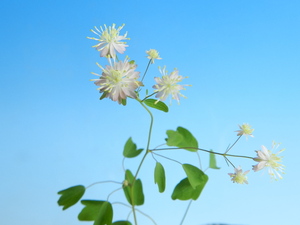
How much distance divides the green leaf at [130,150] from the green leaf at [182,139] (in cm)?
12

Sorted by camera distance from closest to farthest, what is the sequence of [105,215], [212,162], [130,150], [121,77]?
[121,77] → [105,215] → [130,150] → [212,162]

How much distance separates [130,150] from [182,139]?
17 centimetres

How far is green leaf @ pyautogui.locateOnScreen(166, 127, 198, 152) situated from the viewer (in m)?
1.14

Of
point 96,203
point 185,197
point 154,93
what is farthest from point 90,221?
point 154,93

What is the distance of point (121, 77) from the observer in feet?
3.18

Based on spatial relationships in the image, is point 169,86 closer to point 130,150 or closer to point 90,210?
point 130,150

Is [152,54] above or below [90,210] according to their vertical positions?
above

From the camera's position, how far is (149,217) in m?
1.17

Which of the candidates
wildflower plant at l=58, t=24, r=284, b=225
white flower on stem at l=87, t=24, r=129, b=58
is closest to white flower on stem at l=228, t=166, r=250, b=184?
wildflower plant at l=58, t=24, r=284, b=225

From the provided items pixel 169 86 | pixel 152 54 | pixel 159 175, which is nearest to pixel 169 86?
pixel 169 86

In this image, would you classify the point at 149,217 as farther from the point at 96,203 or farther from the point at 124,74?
the point at 124,74

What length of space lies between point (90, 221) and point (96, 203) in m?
0.07

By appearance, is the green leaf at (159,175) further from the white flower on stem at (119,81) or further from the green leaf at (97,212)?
the white flower on stem at (119,81)

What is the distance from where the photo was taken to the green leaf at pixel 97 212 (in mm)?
1124
